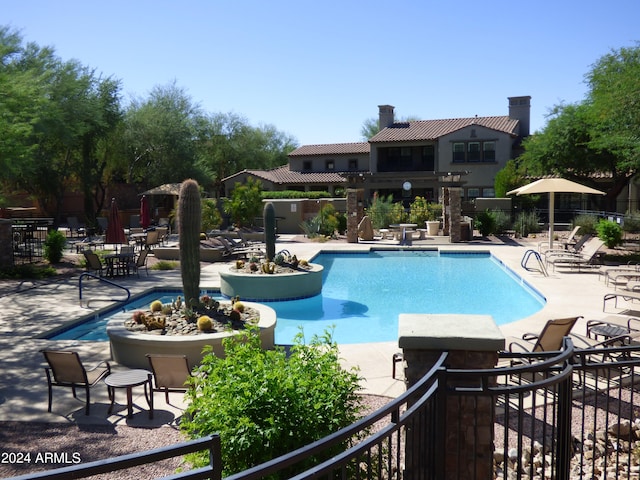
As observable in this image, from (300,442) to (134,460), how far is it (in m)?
1.74

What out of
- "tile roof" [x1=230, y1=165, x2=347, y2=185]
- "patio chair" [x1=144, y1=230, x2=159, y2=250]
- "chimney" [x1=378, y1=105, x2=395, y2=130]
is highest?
"chimney" [x1=378, y1=105, x2=395, y2=130]

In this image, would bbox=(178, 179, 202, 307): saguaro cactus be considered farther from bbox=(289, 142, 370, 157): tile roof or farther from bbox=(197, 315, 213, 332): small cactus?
bbox=(289, 142, 370, 157): tile roof

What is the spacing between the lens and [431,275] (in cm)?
1823

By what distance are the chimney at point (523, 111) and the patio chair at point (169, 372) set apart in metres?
41.9

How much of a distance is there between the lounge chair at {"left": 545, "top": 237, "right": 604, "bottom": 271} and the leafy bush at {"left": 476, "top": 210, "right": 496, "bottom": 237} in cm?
859

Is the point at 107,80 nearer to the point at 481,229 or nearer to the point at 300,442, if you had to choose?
the point at 481,229

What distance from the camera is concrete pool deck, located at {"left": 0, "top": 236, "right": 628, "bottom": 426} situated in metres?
6.38

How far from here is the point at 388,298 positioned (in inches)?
585

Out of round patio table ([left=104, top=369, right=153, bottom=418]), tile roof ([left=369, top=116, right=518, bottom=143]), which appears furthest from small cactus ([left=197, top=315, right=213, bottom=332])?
tile roof ([left=369, top=116, right=518, bottom=143])

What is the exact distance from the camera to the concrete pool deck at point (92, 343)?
251 inches

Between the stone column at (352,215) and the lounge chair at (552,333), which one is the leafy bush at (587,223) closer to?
the stone column at (352,215)

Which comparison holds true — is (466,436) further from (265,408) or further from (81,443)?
(81,443)

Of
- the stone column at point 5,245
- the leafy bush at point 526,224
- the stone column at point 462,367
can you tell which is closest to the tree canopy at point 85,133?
the stone column at point 5,245

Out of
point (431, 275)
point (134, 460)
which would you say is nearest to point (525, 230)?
point (431, 275)
